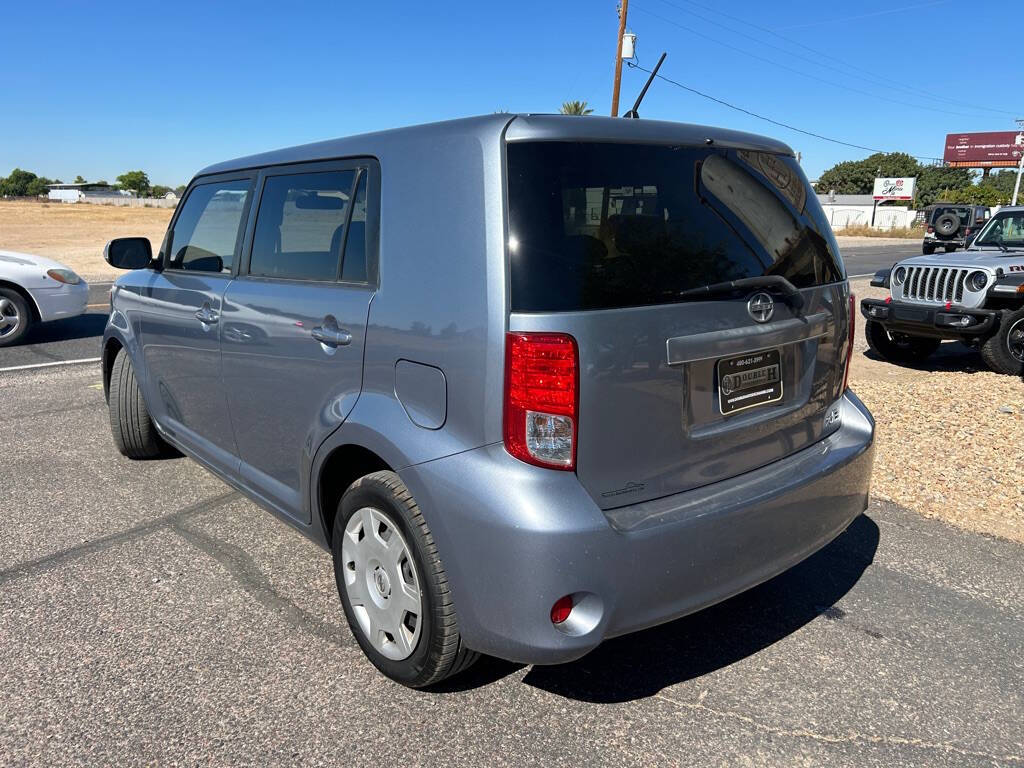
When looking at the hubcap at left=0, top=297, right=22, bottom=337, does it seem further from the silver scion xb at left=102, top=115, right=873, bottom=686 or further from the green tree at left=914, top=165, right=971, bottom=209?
the green tree at left=914, top=165, right=971, bottom=209

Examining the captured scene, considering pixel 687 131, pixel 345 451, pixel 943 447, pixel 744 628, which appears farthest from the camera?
pixel 943 447

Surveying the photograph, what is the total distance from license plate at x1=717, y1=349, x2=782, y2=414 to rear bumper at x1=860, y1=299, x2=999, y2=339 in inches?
245

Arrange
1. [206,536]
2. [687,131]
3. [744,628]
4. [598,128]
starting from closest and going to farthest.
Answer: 1. [598,128]
2. [687,131]
3. [744,628]
4. [206,536]

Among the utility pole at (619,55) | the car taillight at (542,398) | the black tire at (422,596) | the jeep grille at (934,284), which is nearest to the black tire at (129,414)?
the black tire at (422,596)

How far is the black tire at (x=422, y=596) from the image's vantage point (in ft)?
7.57

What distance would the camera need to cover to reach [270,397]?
308 centimetres

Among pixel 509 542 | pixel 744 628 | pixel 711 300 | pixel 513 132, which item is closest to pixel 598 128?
pixel 513 132

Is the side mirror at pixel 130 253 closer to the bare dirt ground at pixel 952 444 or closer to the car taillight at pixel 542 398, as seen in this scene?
the car taillight at pixel 542 398

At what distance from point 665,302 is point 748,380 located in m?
0.45

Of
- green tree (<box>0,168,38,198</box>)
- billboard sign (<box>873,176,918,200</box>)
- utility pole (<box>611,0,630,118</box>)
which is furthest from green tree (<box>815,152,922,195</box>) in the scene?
green tree (<box>0,168,38,198</box>)

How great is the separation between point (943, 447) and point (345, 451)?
425 centimetres

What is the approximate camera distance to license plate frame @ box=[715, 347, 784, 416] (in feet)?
7.93

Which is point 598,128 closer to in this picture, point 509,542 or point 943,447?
point 509,542

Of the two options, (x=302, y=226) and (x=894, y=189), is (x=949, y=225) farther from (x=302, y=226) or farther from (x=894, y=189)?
(x=894, y=189)
